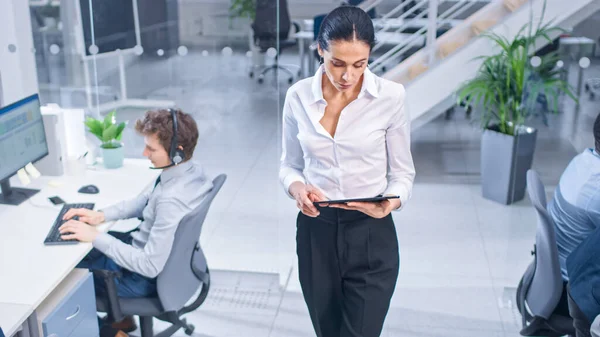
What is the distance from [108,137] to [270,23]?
1.00 m

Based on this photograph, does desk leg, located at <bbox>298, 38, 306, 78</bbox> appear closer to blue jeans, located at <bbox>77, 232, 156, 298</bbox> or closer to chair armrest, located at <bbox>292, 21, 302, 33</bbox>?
chair armrest, located at <bbox>292, 21, 302, 33</bbox>

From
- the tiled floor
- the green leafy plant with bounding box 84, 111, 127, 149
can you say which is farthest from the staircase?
the green leafy plant with bounding box 84, 111, 127, 149

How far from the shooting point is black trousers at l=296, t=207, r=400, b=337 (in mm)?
1887

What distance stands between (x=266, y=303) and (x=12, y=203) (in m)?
1.28

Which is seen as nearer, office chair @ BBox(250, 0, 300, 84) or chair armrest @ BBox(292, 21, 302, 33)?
office chair @ BBox(250, 0, 300, 84)

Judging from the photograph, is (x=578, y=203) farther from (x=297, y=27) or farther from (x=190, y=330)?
(x=297, y=27)

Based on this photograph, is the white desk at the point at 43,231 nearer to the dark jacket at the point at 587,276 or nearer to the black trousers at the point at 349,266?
the black trousers at the point at 349,266

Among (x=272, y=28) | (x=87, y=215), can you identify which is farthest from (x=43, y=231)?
(x=272, y=28)

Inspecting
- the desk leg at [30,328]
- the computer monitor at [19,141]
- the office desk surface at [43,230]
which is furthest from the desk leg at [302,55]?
the desk leg at [30,328]

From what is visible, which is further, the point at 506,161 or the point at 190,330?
the point at 506,161

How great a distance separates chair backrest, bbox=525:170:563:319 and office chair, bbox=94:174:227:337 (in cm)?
116

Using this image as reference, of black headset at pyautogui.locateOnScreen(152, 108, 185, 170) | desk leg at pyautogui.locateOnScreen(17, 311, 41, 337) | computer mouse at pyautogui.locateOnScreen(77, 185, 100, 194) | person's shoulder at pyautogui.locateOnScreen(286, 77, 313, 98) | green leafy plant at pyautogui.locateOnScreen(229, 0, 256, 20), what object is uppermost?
green leafy plant at pyautogui.locateOnScreen(229, 0, 256, 20)

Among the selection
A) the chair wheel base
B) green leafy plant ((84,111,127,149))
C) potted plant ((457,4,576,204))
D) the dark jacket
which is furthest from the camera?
potted plant ((457,4,576,204))

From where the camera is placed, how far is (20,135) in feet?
8.99
